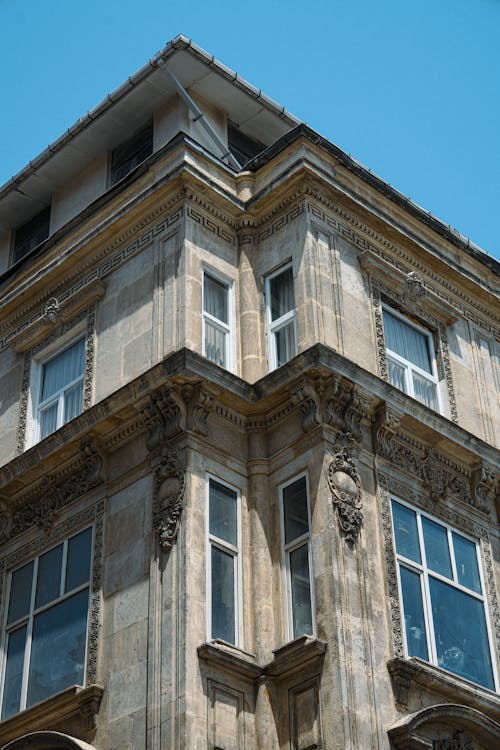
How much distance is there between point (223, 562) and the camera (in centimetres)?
2177

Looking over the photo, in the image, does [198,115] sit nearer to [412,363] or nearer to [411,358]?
[411,358]

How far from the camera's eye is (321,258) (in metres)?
25.2

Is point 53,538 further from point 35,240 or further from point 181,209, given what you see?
point 35,240

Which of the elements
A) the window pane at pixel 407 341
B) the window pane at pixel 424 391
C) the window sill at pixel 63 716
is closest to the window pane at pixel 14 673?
the window sill at pixel 63 716

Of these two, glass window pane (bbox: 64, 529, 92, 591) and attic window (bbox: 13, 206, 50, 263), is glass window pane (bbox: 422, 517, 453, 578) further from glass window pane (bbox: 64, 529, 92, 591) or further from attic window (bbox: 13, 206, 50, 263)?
attic window (bbox: 13, 206, 50, 263)

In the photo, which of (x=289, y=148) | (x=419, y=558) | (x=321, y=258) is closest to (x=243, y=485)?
(x=419, y=558)

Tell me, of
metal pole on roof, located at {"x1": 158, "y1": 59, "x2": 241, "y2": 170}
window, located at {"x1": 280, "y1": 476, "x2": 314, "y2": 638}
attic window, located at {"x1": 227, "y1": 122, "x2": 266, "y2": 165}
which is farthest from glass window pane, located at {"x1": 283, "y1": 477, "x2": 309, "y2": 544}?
attic window, located at {"x1": 227, "y1": 122, "x2": 266, "y2": 165}

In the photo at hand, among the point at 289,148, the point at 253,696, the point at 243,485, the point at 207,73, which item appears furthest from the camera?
the point at 207,73

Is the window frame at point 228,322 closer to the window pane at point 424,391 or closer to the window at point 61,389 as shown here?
the window at point 61,389

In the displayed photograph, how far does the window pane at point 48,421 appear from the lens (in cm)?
2671

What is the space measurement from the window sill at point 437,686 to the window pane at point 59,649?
532 centimetres

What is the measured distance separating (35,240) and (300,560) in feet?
45.9

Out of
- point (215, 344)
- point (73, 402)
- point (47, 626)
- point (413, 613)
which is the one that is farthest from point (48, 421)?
point (413, 613)

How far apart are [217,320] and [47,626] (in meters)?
6.51
